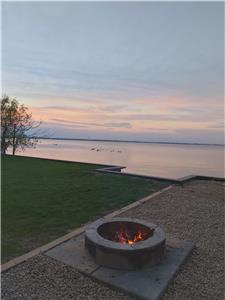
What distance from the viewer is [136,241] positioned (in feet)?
14.7

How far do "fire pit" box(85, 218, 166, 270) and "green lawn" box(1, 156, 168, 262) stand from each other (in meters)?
Answer: 0.89

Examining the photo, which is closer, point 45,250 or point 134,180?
point 45,250

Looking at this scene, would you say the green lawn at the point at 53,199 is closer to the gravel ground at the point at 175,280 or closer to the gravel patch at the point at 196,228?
the gravel ground at the point at 175,280

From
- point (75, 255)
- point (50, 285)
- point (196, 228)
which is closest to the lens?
point (50, 285)

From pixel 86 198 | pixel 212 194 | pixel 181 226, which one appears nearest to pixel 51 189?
pixel 86 198

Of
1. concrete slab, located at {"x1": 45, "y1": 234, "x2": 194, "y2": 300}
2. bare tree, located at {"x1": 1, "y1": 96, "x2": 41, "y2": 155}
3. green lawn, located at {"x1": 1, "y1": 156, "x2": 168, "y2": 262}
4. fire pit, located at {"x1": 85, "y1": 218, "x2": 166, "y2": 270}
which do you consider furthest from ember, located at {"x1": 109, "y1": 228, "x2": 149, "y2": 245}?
bare tree, located at {"x1": 1, "y1": 96, "x2": 41, "y2": 155}

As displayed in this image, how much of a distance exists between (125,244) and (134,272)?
1.24 feet

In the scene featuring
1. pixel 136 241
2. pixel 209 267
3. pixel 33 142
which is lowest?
pixel 209 267

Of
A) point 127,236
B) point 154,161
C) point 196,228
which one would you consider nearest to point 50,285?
point 127,236

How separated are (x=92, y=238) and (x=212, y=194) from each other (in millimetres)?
5640

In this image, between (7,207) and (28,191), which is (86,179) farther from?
(7,207)

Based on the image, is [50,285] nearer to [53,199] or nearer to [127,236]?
[127,236]

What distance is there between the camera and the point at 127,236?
15.4 ft

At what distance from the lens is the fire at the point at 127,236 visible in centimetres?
452
